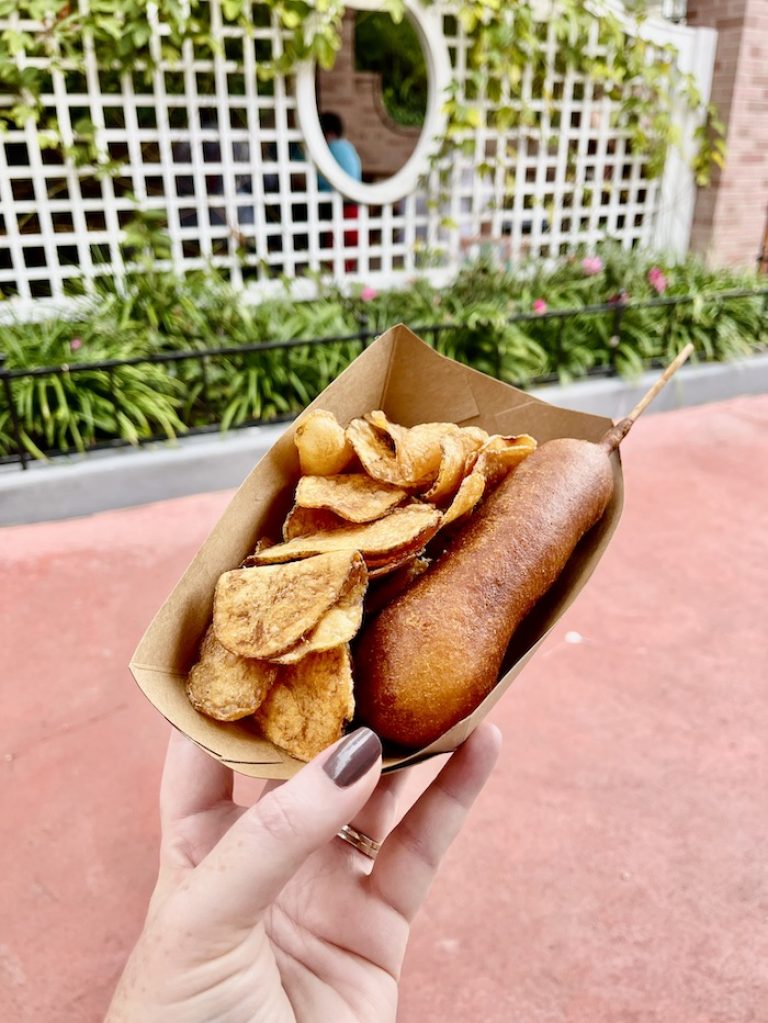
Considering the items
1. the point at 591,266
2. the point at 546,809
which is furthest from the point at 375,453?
the point at 591,266

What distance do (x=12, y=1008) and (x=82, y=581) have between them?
1.82m

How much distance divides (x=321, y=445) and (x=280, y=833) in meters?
0.60

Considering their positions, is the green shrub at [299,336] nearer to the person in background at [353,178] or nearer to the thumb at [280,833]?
the person in background at [353,178]

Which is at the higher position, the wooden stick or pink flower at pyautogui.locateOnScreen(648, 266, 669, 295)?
the wooden stick

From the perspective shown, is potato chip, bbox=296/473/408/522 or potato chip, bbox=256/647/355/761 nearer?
potato chip, bbox=256/647/355/761

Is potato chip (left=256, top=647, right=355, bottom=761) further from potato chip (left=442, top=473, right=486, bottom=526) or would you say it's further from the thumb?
potato chip (left=442, top=473, right=486, bottom=526)

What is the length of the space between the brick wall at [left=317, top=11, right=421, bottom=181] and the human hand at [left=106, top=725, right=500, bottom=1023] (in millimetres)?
11107

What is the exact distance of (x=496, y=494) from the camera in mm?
1273

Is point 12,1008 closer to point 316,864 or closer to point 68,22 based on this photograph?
point 316,864

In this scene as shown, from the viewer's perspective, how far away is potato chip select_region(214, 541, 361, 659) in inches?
38.7

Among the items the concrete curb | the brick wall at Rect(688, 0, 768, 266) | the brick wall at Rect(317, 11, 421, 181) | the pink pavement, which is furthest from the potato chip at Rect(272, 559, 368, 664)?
the brick wall at Rect(317, 11, 421, 181)

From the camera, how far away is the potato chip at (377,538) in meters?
1.07

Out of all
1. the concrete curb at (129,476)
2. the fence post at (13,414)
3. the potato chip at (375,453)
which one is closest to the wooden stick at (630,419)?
the potato chip at (375,453)

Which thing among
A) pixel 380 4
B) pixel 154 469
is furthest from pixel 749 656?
pixel 380 4
